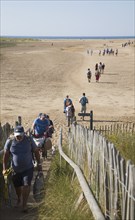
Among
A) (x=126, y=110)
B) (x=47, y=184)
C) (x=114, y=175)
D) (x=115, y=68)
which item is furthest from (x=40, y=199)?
(x=115, y=68)

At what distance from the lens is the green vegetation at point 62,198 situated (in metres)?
5.98

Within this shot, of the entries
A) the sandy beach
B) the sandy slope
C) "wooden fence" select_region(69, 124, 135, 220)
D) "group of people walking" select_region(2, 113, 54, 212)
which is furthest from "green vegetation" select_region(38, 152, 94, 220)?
the sandy beach

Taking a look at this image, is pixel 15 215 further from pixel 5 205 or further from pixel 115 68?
pixel 115 68

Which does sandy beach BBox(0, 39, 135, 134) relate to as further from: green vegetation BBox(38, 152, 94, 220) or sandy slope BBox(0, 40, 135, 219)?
green vegetation BBox(38, 152, 94, 220)

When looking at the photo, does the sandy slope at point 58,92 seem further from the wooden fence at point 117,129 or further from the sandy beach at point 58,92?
the wooden fence at point 117,129

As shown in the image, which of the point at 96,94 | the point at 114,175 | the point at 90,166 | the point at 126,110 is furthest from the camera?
the point at 96,94

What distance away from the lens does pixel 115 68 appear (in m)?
48.2

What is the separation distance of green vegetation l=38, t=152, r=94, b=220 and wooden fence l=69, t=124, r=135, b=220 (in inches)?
11.4

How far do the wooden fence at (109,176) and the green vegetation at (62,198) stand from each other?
0.29 m

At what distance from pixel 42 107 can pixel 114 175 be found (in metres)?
19.9

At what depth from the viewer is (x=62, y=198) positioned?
22.9ft

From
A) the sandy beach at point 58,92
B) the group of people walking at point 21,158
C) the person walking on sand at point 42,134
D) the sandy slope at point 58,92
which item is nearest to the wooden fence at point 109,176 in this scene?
the group of people walking at point 21,158

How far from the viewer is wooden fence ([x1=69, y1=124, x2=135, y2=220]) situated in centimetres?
475

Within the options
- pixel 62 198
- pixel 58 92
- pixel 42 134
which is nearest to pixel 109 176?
pixel 62 198
